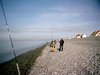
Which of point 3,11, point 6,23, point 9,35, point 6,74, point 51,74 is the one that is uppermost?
point 3,11

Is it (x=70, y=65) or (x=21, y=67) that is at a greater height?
(x=70, y=65)

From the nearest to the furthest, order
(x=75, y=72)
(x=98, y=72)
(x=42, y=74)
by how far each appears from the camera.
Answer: (x=98, y=72)
(x=75, y=72)
(x=42, y=74)

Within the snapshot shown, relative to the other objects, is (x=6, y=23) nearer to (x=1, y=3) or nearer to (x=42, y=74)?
(x=1, y=3)

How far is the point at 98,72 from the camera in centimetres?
1448

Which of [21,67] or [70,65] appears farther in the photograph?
[21,67]

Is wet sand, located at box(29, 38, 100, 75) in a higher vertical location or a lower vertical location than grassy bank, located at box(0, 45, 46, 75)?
higher

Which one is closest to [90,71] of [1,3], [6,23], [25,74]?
[25,74]

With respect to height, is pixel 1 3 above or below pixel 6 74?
above

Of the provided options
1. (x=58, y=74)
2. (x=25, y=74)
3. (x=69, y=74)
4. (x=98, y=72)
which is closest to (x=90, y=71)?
(x=98, y=72)

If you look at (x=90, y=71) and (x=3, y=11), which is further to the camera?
(x=90, y=71)

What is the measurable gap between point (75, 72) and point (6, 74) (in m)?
10.1

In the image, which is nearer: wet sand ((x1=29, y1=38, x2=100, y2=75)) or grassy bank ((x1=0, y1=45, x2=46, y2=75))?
wet sand ((x1=29, y1=38, x2=100, y2=75))

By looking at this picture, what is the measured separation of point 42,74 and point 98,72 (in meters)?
5.76

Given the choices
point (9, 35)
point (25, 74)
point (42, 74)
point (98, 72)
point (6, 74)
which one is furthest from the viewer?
point (6, 74)
